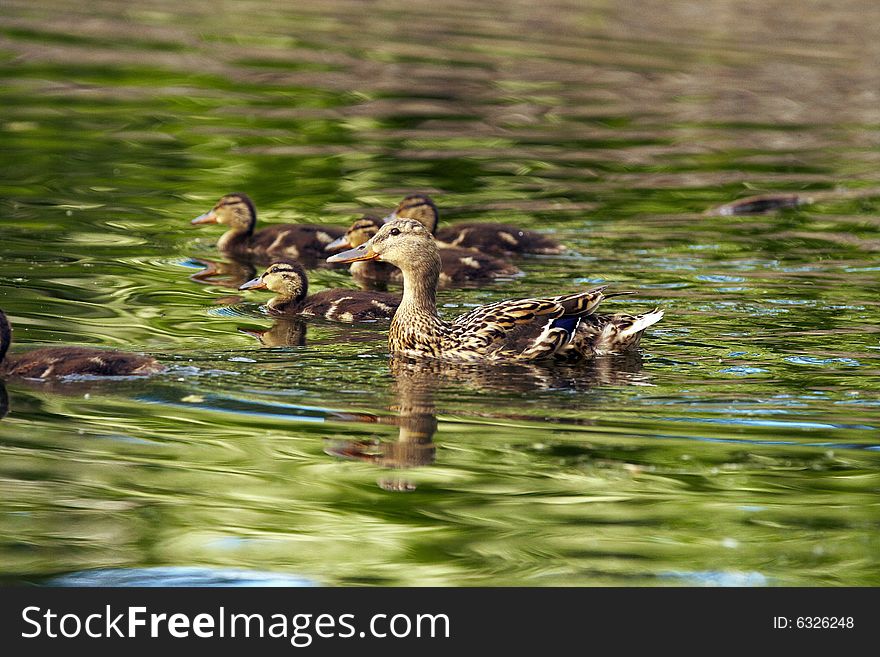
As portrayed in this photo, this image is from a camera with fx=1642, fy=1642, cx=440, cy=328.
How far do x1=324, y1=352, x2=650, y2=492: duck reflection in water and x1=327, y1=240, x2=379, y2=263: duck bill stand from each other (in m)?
0.71

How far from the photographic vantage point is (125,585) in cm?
475

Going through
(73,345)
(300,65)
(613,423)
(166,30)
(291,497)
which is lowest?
(291,497)

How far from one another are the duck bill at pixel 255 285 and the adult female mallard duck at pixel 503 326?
1.31 m

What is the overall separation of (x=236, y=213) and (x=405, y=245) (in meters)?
2.90

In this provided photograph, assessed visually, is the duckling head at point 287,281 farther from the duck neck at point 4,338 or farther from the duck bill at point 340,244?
the duck neck at point 4,338

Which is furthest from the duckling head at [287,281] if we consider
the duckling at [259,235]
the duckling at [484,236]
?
the duckling at [484,236]

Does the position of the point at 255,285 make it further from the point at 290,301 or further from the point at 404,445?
the point at 404,445

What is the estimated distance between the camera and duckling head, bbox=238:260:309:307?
343 inches

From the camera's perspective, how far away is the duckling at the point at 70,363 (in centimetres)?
678

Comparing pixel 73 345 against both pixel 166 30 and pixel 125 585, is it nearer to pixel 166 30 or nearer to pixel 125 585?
pixel 125 585

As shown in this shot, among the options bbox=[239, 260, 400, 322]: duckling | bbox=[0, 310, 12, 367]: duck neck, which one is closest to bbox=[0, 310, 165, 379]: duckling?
bbox=[0, 310, 12, 367]: duck neck

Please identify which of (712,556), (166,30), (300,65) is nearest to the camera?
(712,556)
